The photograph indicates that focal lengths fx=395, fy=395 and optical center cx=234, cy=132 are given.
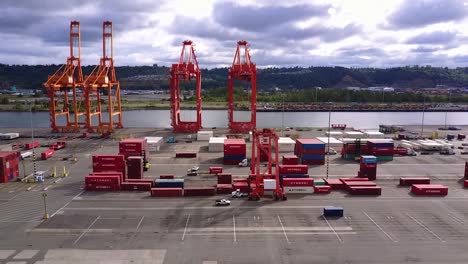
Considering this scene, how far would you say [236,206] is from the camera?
33.6 m

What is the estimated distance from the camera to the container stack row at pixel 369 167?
141 ft

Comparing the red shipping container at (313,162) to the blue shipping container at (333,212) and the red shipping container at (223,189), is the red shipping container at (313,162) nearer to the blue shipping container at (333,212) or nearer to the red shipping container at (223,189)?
the red shipping container at (223,189)

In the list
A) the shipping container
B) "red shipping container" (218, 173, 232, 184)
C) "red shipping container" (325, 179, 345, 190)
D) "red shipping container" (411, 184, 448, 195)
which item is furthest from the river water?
"red shipping container" (411, 184, 448, 195)

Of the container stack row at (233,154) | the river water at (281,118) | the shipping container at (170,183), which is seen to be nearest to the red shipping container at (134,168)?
the shipping container at (170,183)

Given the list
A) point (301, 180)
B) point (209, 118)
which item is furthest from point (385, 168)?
point (209, 118)

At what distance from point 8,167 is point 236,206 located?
83.8 feet

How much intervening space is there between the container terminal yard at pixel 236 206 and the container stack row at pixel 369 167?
0.36 ft

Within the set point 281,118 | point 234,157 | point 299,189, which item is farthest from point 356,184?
point 281,118

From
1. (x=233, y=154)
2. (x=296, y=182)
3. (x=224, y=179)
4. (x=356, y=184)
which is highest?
(x=233, y=154)

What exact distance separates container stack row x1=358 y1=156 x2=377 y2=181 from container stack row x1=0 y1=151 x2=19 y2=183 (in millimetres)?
37783

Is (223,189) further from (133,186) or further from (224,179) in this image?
(133,186)

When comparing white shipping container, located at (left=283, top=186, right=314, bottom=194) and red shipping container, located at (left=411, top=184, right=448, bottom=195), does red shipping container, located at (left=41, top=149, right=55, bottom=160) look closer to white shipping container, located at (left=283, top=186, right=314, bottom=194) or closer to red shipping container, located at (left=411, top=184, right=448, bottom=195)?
white shipping container, located at (left=283, top=186, right=314, bottom=194)

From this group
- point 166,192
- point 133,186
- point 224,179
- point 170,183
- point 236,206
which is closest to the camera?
point 236,206

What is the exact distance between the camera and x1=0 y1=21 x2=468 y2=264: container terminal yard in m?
24.9
